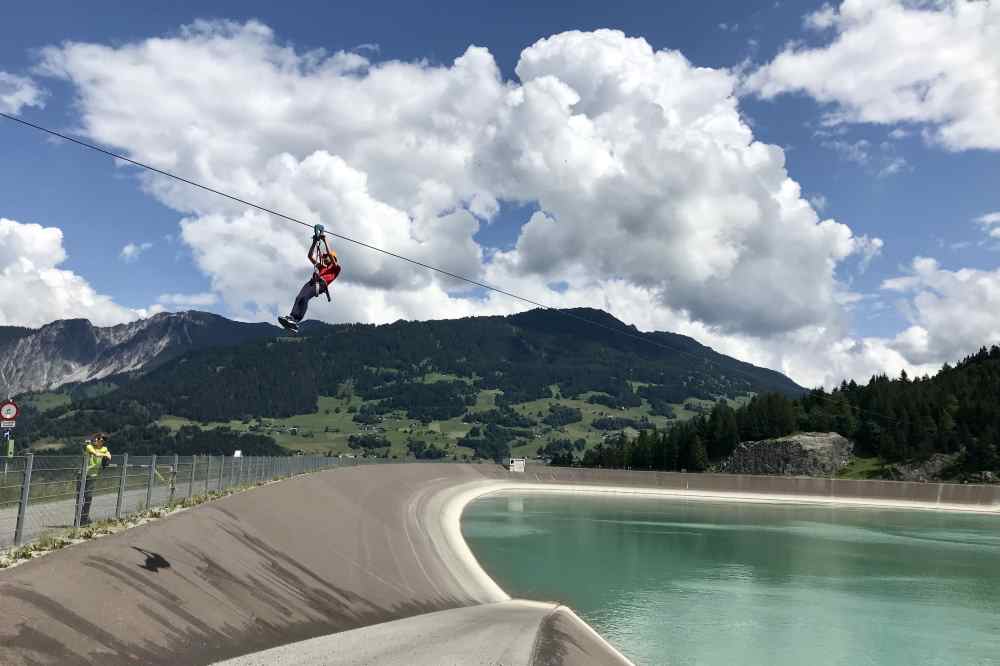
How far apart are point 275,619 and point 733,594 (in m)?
29.1

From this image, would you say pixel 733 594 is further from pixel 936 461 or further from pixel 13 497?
pixel 936 461

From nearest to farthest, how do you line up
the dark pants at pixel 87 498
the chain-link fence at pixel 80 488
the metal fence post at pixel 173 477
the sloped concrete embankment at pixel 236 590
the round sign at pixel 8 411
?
the sloped concrete embankment at pixel 236 590, the chain-link fence at pixel 80 488, the dark pants at pixel 87 498, the metal fence post at pixel 173 477, the round sign at pixel 8 411

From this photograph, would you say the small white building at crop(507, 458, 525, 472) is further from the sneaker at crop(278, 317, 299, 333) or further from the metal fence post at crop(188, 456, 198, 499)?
the sneaker at crop(278, 317, 299, 333)

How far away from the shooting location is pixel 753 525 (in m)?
78.3

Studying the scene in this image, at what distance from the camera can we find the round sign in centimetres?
3738

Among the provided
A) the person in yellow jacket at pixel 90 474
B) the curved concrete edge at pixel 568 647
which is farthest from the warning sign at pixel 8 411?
the curved concrete edge at pixel 568 647

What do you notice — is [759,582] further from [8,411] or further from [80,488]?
[8,411]

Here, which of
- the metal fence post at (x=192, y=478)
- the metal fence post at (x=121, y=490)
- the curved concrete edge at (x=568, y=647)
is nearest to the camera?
the curved concrete edge at (x=568, y=647)

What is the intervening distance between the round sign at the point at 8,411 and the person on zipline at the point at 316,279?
21.5 metres

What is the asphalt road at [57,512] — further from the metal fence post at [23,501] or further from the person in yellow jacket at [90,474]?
the person in yellow jacket at [90,474]

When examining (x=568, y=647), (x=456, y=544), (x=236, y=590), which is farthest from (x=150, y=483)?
(x=456, y=544)

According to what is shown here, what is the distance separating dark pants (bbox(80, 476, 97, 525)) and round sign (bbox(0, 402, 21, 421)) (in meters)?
20.8

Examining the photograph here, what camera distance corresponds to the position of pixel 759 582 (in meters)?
44.2

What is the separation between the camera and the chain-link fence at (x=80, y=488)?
17562mm
